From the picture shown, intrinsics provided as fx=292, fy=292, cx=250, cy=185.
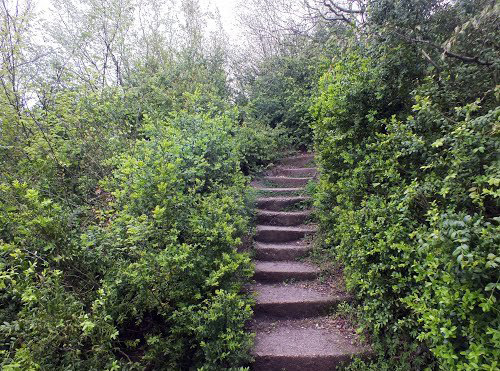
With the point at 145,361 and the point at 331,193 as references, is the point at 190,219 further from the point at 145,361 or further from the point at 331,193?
the point at 331,193

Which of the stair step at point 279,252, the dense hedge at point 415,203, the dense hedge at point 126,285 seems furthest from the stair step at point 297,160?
the dense hedge at point 126,285

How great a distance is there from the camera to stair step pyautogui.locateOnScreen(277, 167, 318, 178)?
6668 millimetres

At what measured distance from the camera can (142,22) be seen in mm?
7953

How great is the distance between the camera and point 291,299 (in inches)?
141

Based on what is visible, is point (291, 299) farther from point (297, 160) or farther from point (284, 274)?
point (297, 160)

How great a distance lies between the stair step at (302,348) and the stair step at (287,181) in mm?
3384

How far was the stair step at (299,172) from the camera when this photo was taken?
21.9 ft

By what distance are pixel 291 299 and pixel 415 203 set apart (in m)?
1.91

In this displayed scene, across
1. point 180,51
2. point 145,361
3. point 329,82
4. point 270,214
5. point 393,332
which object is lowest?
point 393,332

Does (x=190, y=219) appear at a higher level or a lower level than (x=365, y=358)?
higher

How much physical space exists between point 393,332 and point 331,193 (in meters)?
1.93

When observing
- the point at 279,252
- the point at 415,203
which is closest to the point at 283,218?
the point at 279,252

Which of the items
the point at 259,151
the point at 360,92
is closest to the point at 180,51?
the point at 259,151

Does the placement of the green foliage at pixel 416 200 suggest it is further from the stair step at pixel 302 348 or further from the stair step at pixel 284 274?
the stair step at pixel 284 274
